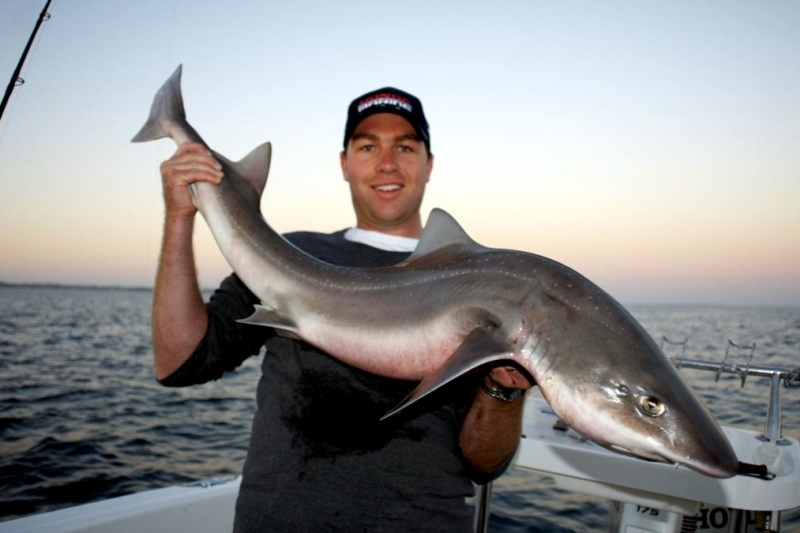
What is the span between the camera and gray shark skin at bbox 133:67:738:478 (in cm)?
192

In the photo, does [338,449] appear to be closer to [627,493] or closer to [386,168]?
[386,168]

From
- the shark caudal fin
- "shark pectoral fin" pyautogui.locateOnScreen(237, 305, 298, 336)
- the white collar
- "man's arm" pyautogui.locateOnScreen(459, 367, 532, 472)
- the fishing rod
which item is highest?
the fishing rod

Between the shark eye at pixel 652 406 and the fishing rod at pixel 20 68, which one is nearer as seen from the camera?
the shark eye at pixel 652 406

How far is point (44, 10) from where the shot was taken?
5.85 meters

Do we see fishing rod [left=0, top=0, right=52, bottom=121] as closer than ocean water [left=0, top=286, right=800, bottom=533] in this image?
Yes

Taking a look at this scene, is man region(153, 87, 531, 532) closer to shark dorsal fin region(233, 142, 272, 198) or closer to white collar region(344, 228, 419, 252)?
shark dorsal fin region(233, 142, 272, 198)

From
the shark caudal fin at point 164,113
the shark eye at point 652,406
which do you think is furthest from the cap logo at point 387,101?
the shark eye at point 652,406

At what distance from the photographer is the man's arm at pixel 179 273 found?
3.05m

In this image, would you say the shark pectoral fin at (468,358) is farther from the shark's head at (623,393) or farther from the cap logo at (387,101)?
the cap logo at (387,101)

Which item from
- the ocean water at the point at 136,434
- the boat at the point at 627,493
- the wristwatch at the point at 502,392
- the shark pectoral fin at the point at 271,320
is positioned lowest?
the ocean water at the point at 136,434

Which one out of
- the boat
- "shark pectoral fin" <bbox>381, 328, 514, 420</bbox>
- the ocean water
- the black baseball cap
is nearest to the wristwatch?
"shark pectoral fin" <bbox>381, 328, 514, 420</bbox>

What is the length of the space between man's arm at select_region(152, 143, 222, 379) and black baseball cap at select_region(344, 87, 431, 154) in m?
1.14

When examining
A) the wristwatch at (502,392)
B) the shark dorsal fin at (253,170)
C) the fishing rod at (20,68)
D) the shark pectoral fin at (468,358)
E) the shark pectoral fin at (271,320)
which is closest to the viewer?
the shark pectoral fin at (468,358)

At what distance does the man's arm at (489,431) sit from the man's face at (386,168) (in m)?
1.48
